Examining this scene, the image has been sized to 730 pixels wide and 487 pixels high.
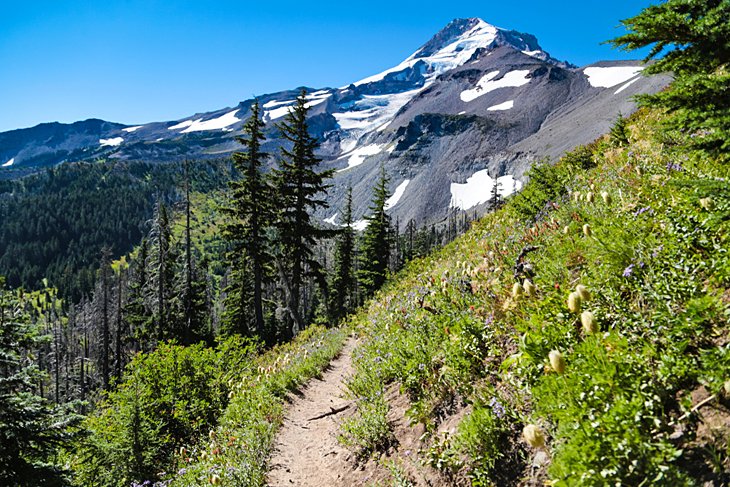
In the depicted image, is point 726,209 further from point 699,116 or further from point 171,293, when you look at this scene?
point 171,293

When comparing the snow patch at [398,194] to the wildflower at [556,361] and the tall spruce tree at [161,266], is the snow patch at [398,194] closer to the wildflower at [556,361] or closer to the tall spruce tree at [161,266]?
the tall spruce tree at [161,266]

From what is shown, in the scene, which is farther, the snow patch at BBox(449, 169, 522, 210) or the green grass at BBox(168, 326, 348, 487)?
the snow patch at BBox(449, 169, 522, 210)

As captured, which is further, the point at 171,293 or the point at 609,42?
the point at 171,293

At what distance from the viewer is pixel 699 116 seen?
3428 mm

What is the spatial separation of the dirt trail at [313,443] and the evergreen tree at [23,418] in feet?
13.1

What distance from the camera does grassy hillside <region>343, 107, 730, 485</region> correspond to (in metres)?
2.35

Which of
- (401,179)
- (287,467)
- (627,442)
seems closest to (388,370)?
(287,467)

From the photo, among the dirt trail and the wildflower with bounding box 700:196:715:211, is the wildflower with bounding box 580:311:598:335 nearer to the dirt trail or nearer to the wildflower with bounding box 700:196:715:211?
the wildflower with bounding box 700:196:715:211

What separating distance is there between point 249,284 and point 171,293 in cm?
837

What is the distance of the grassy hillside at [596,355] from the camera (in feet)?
7.71

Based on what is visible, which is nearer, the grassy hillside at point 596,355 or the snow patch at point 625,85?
the grassy hillside at point 596,355

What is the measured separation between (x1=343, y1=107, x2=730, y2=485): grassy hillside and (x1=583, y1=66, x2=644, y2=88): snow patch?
164 meters

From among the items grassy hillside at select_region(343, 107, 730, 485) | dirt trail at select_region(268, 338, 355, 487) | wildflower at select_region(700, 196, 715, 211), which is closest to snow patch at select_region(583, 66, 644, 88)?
dirt trail at select_region(268, 338, 355, 487)

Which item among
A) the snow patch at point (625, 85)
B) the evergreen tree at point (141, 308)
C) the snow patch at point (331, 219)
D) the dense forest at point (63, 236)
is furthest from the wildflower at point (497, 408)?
the snow patch at point (331, 219)
